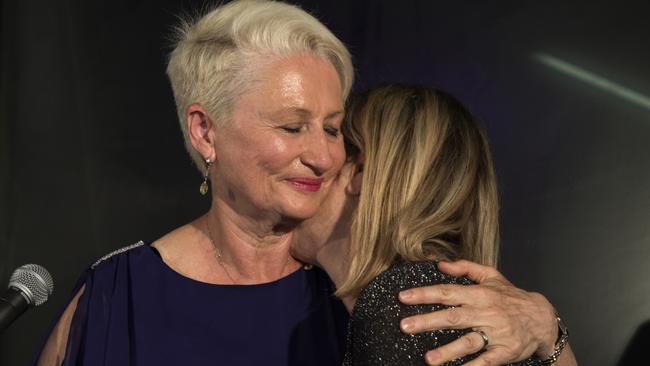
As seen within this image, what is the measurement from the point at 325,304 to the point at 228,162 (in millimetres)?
401

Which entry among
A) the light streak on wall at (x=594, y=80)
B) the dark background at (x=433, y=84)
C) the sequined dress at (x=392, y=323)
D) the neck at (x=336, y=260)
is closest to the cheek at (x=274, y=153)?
the neck at (x=336, y=260)

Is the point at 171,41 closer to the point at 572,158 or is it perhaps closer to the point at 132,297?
the point at 132,297

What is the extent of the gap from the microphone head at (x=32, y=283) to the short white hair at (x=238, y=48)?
0.48m

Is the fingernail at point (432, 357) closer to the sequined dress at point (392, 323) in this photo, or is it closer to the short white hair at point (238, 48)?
the sequined dress at point (392, 323)

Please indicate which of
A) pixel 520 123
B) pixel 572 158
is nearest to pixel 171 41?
pixel 520 123

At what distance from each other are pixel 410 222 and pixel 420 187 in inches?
3.2

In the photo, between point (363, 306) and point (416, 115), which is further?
point (416, 115)

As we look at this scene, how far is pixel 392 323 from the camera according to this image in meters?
1.37

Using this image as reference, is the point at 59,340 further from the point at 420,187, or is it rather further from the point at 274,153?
the point at 420,187

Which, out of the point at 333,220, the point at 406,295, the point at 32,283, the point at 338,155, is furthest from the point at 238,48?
the point at 406,295

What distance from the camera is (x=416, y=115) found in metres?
1.72

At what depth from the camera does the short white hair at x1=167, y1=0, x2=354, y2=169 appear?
186 cm

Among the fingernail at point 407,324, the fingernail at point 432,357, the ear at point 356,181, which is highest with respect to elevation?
the ear at point 356,181

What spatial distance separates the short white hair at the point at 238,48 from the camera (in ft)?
6.11
